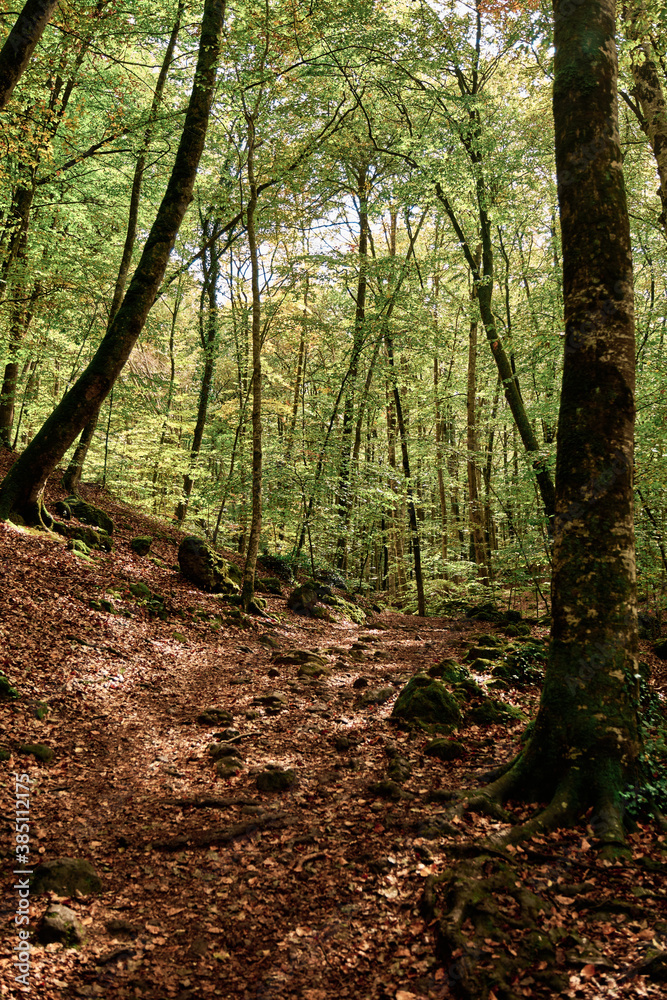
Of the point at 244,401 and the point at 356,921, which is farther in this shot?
the point at 244,401

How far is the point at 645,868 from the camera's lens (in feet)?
10.2

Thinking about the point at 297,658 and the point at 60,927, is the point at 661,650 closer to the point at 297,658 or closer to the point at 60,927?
the point at 297,658

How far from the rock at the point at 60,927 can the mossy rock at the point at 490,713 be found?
14.4 feet

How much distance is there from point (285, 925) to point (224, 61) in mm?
13424

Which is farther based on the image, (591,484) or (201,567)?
(201,567)

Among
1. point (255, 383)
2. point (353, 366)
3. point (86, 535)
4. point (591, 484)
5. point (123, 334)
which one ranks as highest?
point (353, 366)

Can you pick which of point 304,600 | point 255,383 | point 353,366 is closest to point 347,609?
point 304,600

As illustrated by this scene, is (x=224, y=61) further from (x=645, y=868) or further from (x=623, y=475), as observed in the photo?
→ (x=645, y=868)

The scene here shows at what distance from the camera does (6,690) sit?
5211 millimetres

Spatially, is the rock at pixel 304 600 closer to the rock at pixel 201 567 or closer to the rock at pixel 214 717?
the rock at pixel 201 567

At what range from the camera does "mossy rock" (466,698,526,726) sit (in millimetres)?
6177

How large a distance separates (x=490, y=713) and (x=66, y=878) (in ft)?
14.9

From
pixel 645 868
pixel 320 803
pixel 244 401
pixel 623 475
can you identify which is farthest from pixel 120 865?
pixel 244 401

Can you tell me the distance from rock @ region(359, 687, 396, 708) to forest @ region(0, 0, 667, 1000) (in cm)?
4
